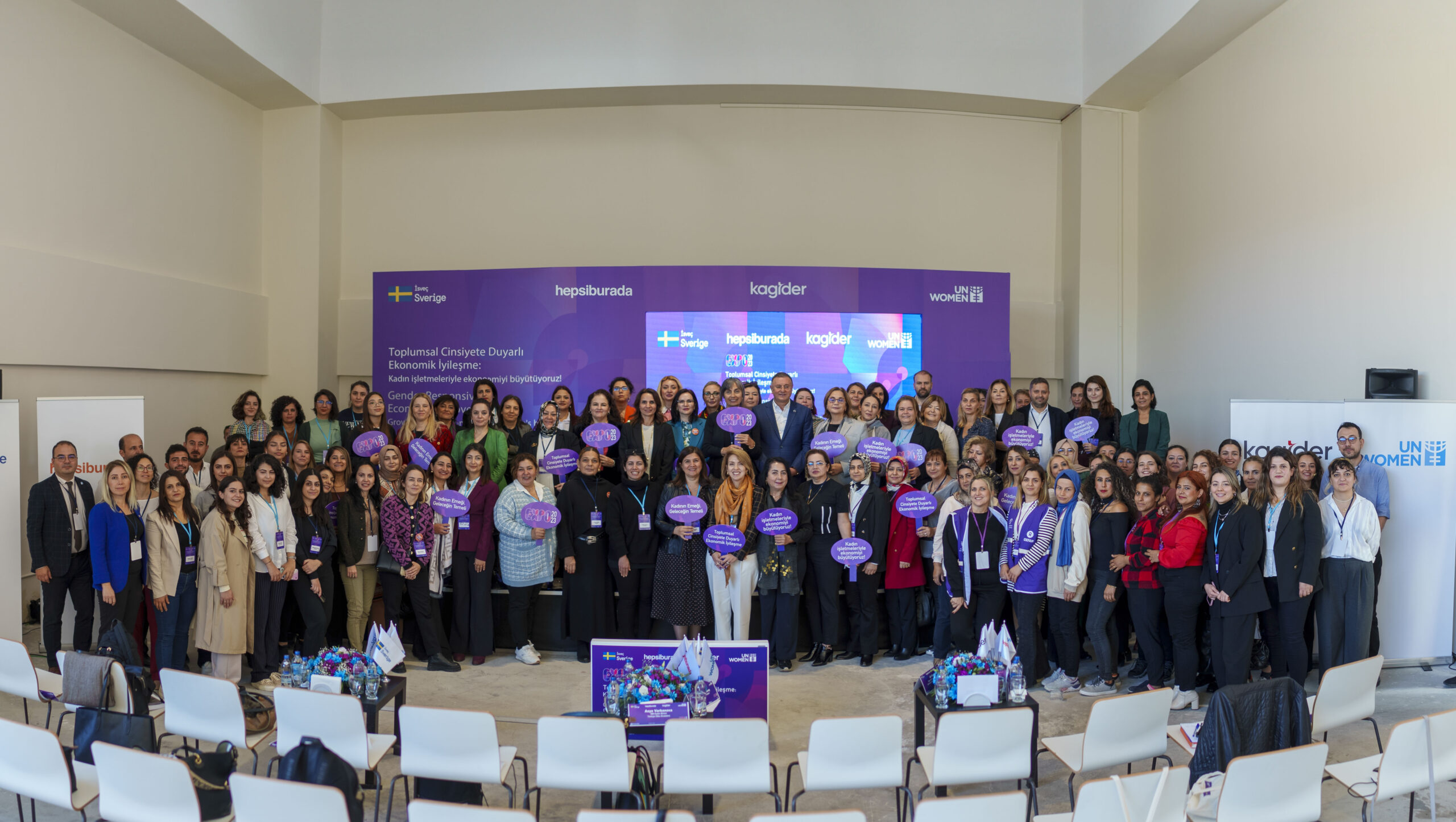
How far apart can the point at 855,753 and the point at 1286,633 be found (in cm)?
353

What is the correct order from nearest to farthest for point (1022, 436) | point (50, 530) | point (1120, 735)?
point (1120, 735) < point (50, 530) < point (1022, 436)

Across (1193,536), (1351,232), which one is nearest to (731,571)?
(1193,536)

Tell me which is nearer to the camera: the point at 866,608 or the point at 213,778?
the point at 213,778

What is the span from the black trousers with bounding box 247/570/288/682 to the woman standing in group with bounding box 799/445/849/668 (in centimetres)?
348

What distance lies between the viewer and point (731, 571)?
6160 millimetres

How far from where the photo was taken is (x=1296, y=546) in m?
5.38

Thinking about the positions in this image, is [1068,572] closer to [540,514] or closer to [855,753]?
[855,753]

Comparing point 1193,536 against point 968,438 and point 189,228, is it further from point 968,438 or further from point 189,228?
point 189,228

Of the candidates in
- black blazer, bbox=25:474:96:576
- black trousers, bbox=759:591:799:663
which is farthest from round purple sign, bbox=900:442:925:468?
black blazer, bbox=25:474:96:576

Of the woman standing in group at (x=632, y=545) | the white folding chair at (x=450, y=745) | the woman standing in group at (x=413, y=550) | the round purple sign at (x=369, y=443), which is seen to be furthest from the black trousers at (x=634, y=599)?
the white folding chair at (x=450, y=745)

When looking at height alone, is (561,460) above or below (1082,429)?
below

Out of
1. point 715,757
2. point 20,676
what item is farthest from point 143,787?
point 715,757

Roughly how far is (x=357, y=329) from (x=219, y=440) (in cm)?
188

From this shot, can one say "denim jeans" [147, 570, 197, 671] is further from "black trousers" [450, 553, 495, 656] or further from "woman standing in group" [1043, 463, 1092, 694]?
"woman standing in group" [1043, 463, 1092, 694]
